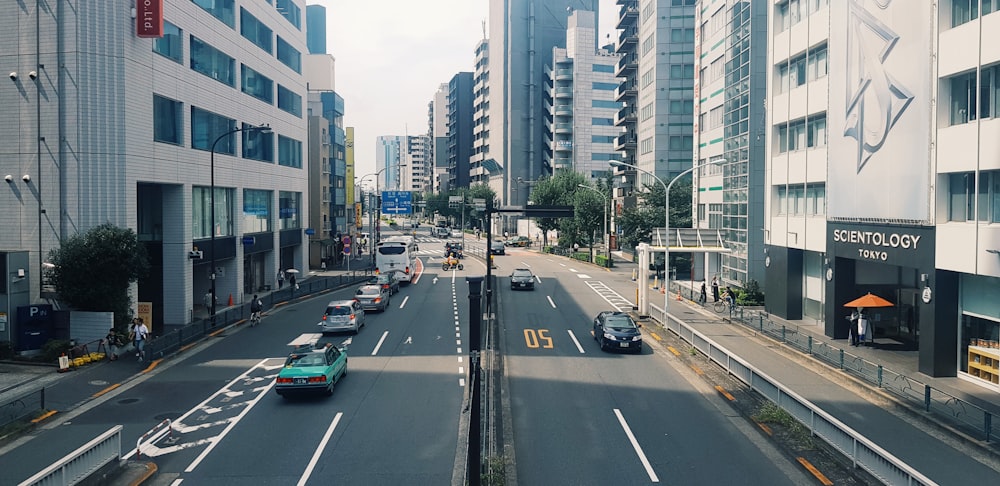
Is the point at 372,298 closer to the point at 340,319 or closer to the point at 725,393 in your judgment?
the point at 340,319

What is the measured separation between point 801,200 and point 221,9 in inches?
1418

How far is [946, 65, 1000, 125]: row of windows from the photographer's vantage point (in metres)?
23.7

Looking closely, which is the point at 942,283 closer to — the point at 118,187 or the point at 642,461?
the point at 642,461

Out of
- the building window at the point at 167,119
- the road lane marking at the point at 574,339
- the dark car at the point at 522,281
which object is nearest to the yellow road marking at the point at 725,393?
the road lane marking at the point at 574,339

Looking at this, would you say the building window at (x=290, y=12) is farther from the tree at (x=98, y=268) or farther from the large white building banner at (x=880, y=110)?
the large white building banner at (x=880, y=110)

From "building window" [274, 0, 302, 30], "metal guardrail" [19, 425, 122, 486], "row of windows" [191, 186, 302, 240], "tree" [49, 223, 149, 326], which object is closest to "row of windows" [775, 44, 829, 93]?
"row of windows" [191, 186, 302, 240]

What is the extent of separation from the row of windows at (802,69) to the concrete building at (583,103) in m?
90.6

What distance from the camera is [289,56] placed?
59.9 m

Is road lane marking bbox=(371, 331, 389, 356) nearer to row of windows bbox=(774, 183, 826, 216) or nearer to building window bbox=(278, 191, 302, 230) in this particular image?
row of windows bbox=(774, 183, 826, 216)

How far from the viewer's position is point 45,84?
104 ft

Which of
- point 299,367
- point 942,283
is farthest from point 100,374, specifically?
point 942,283

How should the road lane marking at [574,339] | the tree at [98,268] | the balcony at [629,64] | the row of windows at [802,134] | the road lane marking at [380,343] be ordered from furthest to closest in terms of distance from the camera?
the balcony at [629,64], the row of windows at [802,134], the road lane marking at [574,339], the road lane marking at [380,343], the tree at [98,268]

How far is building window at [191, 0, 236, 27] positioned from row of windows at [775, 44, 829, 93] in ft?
110

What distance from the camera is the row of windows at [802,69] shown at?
3734 centimetres
